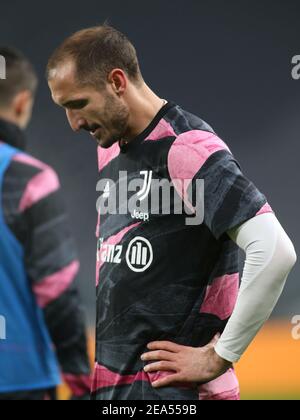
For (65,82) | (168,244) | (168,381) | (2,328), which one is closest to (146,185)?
(168,244)

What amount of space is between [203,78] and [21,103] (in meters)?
1.52

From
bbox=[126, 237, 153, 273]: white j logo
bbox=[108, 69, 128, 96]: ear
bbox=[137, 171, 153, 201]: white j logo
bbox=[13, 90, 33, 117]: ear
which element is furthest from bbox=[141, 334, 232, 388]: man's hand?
bbox=[13, 90, 33, 117]: ear

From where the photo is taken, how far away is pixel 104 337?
1543 millimetres

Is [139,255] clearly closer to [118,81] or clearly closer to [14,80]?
[118,81]

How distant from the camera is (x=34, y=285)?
1.59 meters

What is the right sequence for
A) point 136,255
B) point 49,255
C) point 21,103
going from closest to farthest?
point 136,255
point 49,255
point 21,103

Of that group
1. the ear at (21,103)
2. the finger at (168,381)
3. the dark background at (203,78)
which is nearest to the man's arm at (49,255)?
the ear at (21,103)

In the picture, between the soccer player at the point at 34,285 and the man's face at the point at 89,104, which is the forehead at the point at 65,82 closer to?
the man's face at the point at 89,104

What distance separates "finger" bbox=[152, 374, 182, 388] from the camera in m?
1.44

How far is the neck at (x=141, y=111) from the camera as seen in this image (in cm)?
149

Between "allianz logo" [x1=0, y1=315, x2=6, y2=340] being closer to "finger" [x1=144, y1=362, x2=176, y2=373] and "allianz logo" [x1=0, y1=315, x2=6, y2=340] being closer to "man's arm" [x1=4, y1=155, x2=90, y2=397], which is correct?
"man's arm" [x1=4, y1=155, x2=90, y2=397]

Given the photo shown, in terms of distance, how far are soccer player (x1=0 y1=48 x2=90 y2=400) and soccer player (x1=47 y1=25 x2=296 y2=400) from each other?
0.11 metres

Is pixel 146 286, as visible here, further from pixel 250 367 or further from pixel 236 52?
pixel 236 52
